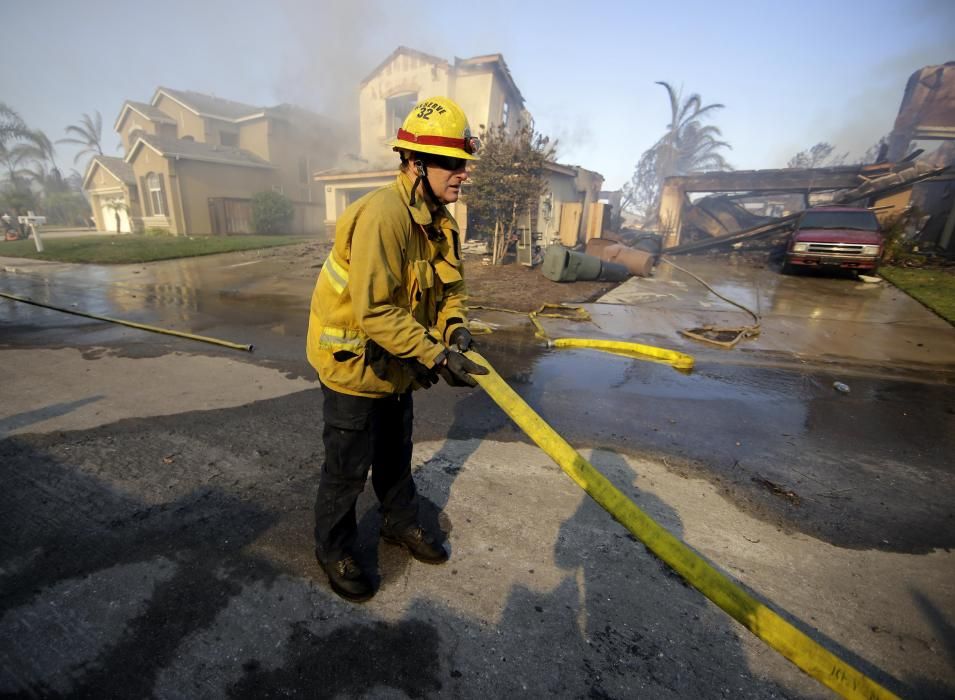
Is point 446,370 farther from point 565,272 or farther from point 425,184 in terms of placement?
point 565,272

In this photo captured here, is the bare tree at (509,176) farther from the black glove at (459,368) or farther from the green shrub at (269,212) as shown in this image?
the green shrub at (269,212)

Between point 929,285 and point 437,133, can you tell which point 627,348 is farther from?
point 929,285

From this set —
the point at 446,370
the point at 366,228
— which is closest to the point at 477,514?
the point at 446,370

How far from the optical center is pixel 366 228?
1692 mm

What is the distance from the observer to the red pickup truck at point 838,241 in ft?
37.8

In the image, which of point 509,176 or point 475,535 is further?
point 509,176

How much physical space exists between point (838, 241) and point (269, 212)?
25.4m

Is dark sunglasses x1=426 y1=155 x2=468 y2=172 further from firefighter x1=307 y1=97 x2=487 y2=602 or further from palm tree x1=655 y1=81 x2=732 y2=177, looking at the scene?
A: palm tree x1=655 y1=81 x2=732 y2=177

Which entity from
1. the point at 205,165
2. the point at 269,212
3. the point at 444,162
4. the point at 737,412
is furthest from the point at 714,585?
the point at 205,165

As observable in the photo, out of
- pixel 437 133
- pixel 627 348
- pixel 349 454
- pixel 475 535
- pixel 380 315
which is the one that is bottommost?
pixel 475 535

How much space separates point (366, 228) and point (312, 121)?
34.7 metres

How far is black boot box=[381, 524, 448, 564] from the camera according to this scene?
2.22 meters

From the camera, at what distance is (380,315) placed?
1718mm

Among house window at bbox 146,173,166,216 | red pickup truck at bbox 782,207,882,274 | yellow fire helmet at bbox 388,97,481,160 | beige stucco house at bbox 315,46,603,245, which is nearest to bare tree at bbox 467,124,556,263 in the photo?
beige stucco house at bbox 315,46,603,245
